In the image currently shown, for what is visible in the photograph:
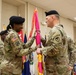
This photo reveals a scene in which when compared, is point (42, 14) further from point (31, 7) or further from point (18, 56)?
point (18, 56)

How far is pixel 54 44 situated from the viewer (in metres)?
2.46

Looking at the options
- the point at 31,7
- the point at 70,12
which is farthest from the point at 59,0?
the point at 70,12

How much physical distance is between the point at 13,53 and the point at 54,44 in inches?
22.9

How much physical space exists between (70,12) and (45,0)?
176 cm

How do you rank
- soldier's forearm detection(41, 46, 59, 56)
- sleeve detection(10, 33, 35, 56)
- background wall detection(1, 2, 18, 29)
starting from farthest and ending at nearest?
background wall detection(1, 2, 18, 29), sleeve detection(10, 33, 35, 56), soldier's forearm detection(41, 46, 59, 56)

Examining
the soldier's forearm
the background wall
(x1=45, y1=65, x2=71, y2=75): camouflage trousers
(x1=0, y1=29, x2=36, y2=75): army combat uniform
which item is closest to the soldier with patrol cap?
(x1=0, y1=29, x2=36, y2=75): army combat uniform

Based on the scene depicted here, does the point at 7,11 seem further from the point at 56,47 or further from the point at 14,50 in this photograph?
the point at 56,47

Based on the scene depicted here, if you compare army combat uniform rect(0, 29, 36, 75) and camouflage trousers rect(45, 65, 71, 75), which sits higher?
army combat uniform rect(0, 29, 36, 75)

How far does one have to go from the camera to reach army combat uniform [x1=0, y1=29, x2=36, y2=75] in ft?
8.47

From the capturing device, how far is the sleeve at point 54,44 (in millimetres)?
2463

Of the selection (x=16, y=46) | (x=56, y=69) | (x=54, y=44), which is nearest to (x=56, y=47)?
(x=54, y=44)

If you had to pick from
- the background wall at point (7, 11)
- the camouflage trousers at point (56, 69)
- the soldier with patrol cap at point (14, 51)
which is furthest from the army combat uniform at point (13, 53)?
the background wall at point (7, 11)

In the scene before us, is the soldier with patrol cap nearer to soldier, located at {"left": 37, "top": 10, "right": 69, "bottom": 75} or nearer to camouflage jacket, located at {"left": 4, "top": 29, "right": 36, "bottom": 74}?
camouflage jacket, located at {"left": 4, "top": 29, "right": 36, "bottom": 74}

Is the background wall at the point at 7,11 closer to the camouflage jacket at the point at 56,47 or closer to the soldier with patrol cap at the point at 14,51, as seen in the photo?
the soldier with patrol cap at the point at 14,51
